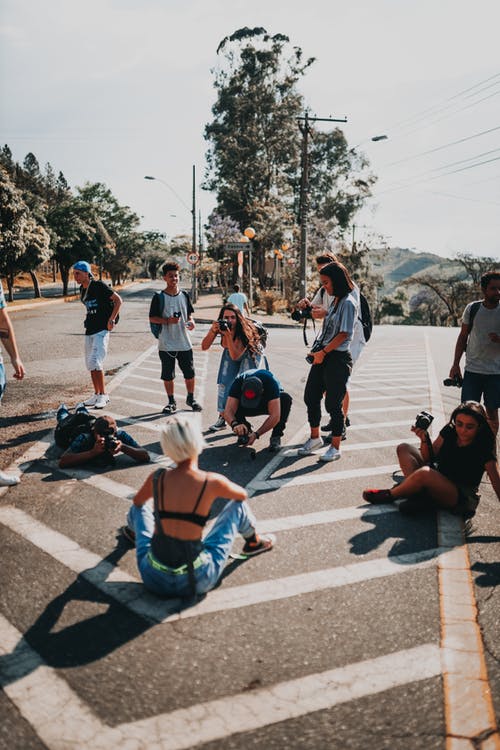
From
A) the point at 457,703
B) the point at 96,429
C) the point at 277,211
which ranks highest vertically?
the point at 277,211

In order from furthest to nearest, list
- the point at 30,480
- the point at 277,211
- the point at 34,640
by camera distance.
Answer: the point at 277,211, the point at 30,480, the point at 34,640

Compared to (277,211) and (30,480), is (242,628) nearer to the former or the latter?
(30,480)

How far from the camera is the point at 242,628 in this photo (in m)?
3.12

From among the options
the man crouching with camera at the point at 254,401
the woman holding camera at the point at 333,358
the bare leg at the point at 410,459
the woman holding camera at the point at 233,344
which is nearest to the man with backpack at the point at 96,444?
the man crouching with camera at the point at 254,401

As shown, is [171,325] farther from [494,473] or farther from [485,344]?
[494,473]

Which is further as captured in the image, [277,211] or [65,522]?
[277,211]

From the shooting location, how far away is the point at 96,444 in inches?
221

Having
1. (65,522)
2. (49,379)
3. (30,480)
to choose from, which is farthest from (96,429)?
(49,379)

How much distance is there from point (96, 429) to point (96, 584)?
2280 millimetres

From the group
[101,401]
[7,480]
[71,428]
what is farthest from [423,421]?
[101,401]

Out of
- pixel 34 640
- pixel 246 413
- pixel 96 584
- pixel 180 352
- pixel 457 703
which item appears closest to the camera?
pixel 457 703

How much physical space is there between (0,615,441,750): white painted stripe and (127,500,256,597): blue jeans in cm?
72

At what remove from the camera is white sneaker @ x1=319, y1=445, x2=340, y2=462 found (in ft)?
19.6

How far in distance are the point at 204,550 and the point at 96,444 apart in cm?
254
